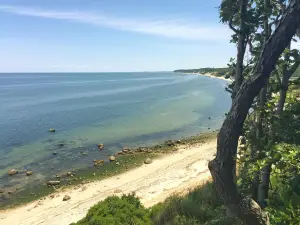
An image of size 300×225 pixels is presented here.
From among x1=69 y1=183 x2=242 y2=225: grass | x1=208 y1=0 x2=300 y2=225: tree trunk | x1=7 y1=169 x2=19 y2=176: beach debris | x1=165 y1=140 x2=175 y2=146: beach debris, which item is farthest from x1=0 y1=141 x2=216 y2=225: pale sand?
x1=208 y1=0 x2=300 y2=225: tree trunk

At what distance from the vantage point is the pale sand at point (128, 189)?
17.7 meters

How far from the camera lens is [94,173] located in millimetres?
24859

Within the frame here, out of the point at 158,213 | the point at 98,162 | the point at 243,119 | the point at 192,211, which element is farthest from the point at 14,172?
the point at 243,119

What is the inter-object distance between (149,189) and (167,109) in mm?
38886

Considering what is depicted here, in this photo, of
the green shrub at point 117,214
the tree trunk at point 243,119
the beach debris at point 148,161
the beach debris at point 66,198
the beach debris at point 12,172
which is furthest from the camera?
the beach debris at point 148,161

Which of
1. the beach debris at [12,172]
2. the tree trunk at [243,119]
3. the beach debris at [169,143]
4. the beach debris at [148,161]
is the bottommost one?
the beach debris at [12,172]

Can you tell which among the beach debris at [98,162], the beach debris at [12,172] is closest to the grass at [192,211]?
the beach debris at [98,162]

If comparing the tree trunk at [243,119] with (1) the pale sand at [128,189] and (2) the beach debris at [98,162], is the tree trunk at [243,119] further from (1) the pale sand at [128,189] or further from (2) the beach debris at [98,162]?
(2) the beach debris at [98,162]

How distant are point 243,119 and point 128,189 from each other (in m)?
18.0

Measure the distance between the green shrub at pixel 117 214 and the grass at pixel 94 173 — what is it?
13174 millimetres

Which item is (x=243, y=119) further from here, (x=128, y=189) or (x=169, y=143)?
(x=169, y=143)

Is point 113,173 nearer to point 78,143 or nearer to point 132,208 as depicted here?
point 78,143

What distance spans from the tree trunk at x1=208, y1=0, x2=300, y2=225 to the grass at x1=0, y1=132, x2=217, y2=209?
778 inches

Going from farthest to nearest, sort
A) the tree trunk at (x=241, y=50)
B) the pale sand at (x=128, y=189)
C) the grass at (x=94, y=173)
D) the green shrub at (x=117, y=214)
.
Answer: the grass at (x=94, y=173)
the pale sand at (x=128, y=189)
the tree trunk at (x=241, y=50)
the green shrub at (x=117, y=214)
